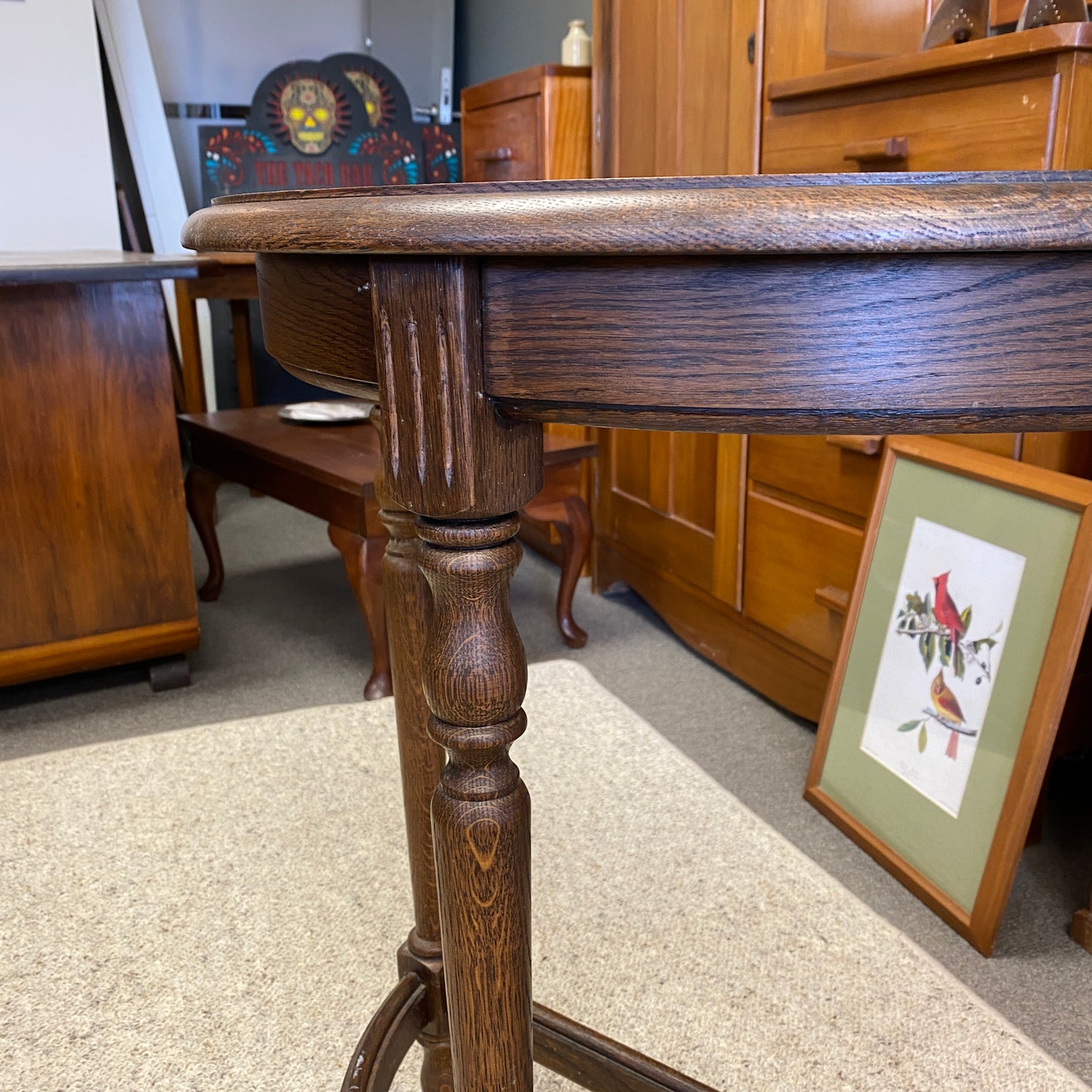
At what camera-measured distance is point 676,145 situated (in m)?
2.04

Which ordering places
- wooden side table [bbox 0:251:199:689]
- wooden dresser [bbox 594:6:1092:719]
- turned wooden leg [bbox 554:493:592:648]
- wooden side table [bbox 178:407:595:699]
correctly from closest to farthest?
wooden dresser [bbox 594:6:1092:719] < wooden side table [bbox 0:251:199:689] < wooden side table [bbox 178:407:595:699] < turned wooden leg [bbox 554:493:592:648]

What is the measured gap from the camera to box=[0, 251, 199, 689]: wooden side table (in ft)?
5.93

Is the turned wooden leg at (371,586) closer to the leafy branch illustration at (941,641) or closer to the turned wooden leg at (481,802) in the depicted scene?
the leafy branch illustration at (941,641)

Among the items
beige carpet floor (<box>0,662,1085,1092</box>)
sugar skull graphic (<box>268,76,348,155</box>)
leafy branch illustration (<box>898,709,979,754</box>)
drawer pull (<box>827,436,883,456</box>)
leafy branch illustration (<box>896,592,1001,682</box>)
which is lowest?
beige carpet floor (<box>0,662,1085,1092</box>)

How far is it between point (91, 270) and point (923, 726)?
141cm

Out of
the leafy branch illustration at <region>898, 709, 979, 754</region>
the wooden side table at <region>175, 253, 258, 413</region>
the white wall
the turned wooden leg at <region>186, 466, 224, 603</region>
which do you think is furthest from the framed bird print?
the white wall

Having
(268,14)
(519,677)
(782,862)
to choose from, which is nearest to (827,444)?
(782,862)

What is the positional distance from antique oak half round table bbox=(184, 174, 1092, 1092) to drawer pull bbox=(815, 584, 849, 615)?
46.1 inches

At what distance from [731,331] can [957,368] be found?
0.09m

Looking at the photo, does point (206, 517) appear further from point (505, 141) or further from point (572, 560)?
point (505, 141)

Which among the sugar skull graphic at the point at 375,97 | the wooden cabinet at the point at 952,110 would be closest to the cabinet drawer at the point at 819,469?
the wooden cabinet at the point at 952,110

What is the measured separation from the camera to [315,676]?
84.7 inches

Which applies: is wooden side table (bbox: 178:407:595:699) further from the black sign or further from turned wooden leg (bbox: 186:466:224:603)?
the black sign

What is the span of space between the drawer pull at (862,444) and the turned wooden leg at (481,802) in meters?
1.10
